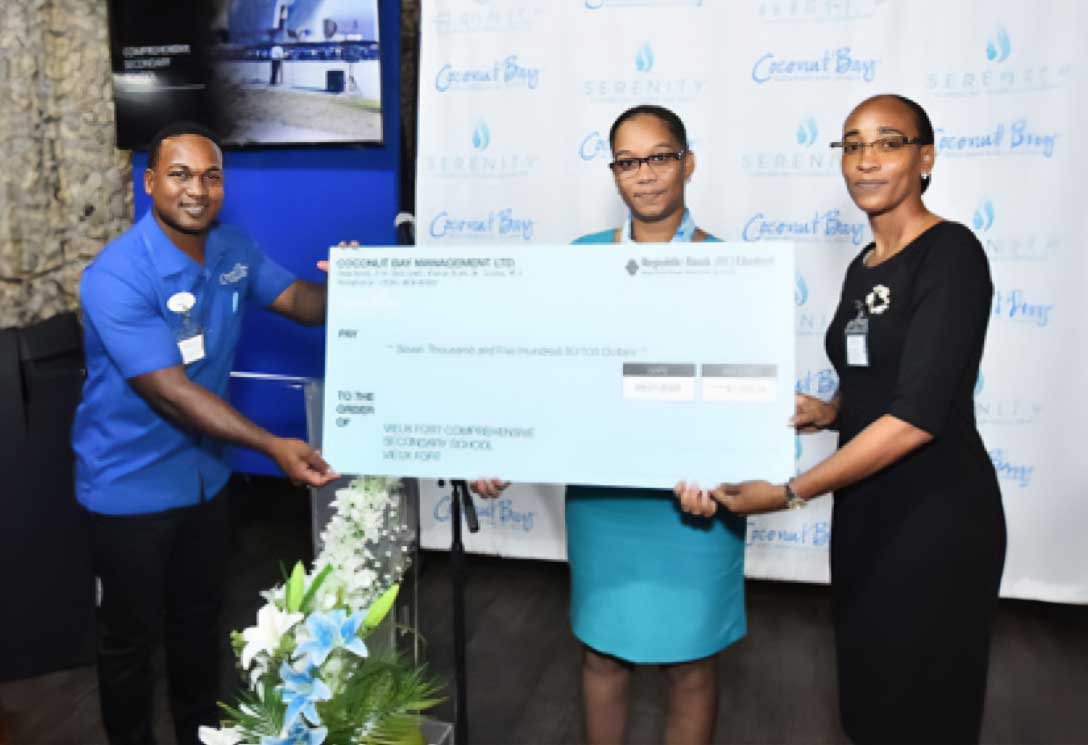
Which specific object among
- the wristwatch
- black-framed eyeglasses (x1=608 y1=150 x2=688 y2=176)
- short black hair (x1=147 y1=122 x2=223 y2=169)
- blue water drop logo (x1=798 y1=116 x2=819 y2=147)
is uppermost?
blue water drop logo (x1=798 y1=116 x2=819 y2=147)

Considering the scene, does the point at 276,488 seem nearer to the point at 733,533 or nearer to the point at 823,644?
the point at 823,644

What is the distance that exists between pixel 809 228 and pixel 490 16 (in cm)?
149

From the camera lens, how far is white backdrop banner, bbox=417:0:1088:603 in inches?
111

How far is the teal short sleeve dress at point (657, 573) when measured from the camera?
167 centimetres

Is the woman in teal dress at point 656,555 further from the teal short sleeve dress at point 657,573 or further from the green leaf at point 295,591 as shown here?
the green leaf at point 295,591

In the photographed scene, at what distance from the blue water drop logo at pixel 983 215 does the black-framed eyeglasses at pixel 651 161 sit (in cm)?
176

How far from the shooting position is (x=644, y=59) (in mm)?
3059

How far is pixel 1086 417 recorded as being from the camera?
2.90m

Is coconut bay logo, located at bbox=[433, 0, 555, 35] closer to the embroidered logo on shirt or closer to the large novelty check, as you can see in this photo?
the embroidered logo on shirt

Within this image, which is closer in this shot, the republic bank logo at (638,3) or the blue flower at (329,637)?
the blue flower at (329,637)

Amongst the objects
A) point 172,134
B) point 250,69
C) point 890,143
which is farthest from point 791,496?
point 250,69

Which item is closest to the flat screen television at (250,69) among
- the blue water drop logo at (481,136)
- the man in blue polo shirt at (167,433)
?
the blue water drop logo at (481,136)

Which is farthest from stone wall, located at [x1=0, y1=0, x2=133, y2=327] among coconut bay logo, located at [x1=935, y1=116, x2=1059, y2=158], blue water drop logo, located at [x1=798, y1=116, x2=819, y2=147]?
coconut bay logo, located at [x1=935, y1=116, x2=1059, y2=158]

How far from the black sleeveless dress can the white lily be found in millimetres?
1027
